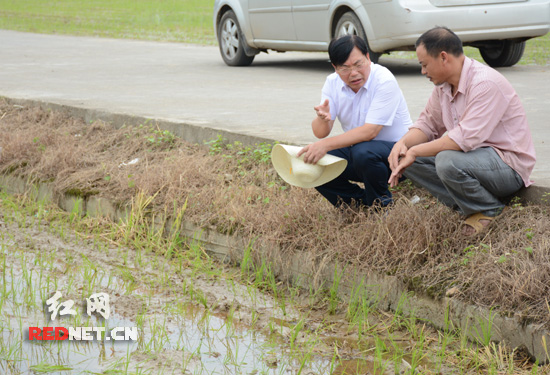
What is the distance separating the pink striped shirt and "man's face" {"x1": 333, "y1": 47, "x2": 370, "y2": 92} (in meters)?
0.45

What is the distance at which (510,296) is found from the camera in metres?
3.51

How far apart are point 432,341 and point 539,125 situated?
9.12 ft

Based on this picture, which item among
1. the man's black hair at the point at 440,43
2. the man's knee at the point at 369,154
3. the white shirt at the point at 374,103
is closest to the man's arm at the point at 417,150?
the man's knee at the point at 369,154

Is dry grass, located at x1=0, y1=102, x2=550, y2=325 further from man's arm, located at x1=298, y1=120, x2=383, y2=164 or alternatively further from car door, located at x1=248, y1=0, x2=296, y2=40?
car door, located at x1=248, y1=0, x2=296, y2=40

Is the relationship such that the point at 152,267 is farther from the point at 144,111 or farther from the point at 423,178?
the point at 144,111

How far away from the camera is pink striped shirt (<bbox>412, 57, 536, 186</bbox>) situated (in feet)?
12.6

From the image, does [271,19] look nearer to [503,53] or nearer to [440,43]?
[503,53]

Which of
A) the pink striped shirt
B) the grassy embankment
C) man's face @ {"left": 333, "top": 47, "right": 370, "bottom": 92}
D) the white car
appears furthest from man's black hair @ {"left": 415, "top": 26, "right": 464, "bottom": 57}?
the grassy embankment

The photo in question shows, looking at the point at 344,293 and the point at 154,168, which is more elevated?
the point at 154,168

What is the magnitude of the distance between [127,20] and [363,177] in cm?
2129

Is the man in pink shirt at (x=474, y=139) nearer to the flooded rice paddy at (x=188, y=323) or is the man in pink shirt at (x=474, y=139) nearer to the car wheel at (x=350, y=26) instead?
the flooded rice paddy at (x=188, y=323)

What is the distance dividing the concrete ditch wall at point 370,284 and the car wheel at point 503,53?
19.0ft

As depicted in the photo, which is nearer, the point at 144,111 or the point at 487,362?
the point at 487,362

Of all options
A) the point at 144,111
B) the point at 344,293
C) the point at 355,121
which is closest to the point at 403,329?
the point at 344,293
